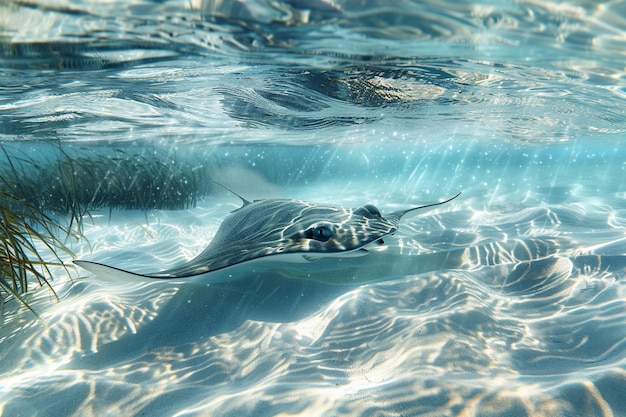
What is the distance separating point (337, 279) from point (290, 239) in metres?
1.07

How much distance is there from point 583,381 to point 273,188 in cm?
2035

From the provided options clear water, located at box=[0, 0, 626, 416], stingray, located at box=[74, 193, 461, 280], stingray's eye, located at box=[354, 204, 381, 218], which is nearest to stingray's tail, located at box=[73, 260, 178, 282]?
stingray, located at box=[74, 193, 461, 280]

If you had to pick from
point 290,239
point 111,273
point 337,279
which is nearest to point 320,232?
point 290,239

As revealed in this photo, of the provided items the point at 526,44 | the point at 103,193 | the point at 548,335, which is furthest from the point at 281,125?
the point at 548,335

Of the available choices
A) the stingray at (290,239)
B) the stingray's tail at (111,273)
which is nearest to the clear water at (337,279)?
the stingray at (290,239)

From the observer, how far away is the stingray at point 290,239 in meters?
3.36

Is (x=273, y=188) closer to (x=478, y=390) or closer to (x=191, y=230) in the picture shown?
(x=191, y=230)

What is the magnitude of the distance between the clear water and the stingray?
616mm

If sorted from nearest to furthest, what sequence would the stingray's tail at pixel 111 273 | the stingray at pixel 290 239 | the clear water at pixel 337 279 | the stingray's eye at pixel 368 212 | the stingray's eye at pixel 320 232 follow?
the clear water at pixel 337 279
the stingray's tail at pixel 111 273
the stingray at pixel 290 239
the stingray's eye at pixel 320 232
the stingray's eye at pixel 368 212

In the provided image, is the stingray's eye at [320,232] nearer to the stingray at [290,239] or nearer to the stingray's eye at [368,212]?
the stingray at [290,239]

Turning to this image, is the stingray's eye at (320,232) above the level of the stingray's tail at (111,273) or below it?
above

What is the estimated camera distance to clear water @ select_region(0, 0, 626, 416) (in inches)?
93.1

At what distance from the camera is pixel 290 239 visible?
3855mm

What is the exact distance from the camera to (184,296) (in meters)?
4.10
